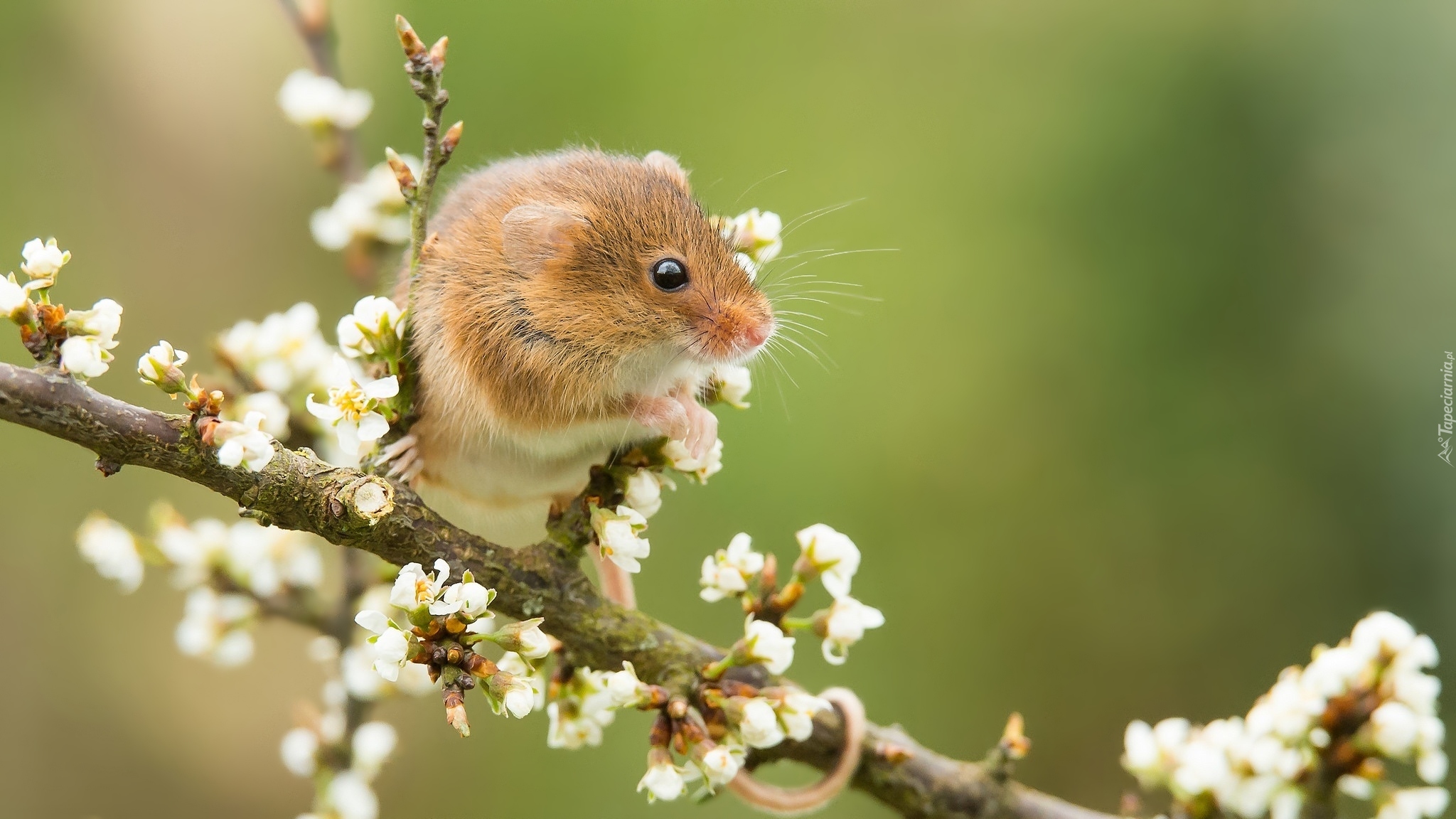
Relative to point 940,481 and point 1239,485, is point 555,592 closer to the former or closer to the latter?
point 940,481

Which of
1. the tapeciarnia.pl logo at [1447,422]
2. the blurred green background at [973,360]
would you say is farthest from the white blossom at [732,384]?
the tapeciarnia.pl logo at [1447,422]

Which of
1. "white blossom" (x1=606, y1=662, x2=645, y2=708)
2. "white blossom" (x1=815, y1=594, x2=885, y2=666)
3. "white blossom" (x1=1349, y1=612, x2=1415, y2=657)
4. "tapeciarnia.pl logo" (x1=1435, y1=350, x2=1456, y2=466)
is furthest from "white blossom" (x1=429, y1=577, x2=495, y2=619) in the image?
"tapeciarnia.pl logo" (x1=1435, y1=350, x2=1456, y2=466)

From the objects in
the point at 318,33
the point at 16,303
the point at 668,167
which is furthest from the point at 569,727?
the point at 318,33

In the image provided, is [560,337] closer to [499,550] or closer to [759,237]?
[759,237]

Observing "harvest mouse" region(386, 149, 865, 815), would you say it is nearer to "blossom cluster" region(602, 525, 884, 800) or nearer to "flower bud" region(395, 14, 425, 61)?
"blossom cluster" region(602, 525, 884, 800)

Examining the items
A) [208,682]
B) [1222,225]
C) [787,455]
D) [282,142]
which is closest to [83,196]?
[282,142]
